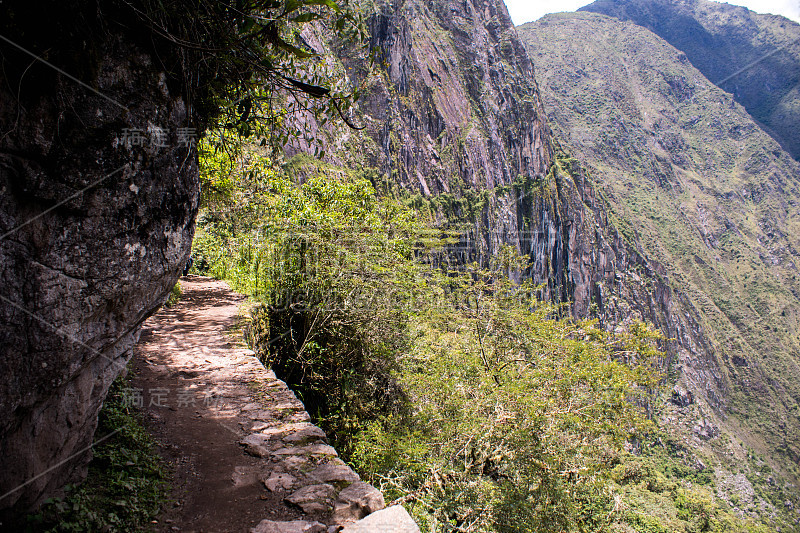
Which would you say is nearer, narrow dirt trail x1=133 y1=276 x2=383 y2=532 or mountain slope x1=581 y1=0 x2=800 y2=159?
narrow dirt trail x1=133 y1=276 x2=383 y2=532

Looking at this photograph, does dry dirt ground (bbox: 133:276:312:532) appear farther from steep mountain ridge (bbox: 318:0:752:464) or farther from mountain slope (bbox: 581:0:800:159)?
mountain slope (bbox: 581:0:800:159)

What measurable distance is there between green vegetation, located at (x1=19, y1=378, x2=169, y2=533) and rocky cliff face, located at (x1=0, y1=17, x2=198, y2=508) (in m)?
0.12

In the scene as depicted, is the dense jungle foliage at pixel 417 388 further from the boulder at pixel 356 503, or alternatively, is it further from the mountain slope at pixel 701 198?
the mountain slope at pixel 701 198

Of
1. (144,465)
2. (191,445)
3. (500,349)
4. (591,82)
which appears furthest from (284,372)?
(591,82)

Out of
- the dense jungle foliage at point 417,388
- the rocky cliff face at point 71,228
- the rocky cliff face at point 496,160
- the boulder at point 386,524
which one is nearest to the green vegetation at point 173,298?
the dense jungle foliage at point 417,388

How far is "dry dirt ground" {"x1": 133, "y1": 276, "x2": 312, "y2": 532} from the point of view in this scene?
2.55 metres

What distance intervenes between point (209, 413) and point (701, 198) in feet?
637

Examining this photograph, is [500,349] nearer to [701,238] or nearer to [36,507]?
[36,507]

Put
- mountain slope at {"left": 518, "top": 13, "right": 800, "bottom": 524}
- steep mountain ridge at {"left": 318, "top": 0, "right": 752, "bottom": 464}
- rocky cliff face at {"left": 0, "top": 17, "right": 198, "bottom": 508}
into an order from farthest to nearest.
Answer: mountain slope at {"left": 518, "top": 13, "right": 800, "bottom": 524}
steep mountain ridge at {"left": 318, "top": 0, "right": 752, "bottom": 464}
rocky cliff face at {"left": 0, "top": 17, "right": 198, "bottom": 508}

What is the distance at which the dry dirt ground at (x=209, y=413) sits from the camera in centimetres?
255

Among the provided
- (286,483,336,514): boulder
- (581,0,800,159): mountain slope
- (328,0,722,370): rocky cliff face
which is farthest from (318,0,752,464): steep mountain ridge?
(581,0,800,159): mountain slope

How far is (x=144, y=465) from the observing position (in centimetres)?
272

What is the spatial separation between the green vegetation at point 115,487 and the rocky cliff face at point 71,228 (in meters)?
0.12

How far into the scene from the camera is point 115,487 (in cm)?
242
